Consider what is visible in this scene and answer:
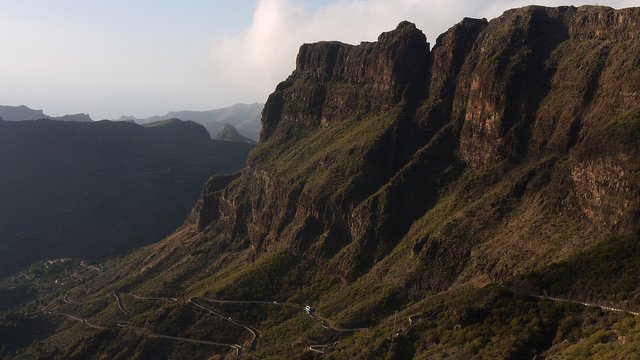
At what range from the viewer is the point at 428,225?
112 m

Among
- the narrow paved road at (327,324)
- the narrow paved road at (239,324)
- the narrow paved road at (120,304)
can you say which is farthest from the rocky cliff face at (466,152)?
the narrow paved road at (120,304)

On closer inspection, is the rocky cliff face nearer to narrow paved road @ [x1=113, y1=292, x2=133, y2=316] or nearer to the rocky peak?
the rocky peak

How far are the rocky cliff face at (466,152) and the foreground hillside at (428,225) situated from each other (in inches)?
14.6

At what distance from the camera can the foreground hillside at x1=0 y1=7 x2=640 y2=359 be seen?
2931 inches

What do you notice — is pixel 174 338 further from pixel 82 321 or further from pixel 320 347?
pixel 82 321

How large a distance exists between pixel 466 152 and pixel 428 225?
59.5 ft

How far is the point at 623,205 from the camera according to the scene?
263 ft

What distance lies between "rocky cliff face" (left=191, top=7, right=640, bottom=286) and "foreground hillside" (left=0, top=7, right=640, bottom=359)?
1.22 ft

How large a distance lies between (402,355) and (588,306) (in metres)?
23.0

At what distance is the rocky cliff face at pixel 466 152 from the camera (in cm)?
9062

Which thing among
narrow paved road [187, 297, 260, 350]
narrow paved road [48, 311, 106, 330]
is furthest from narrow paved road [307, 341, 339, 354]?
narrow paved road [48, 311, 106, 330]

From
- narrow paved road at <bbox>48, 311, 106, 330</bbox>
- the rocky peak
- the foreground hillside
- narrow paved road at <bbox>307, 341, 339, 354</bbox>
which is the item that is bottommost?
narrow paved road at <bbox>48, 311, 106, 330</bbox>

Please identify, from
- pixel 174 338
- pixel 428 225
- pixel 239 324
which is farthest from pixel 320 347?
pixel 174 338

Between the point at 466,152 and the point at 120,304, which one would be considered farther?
the point at 120,304
